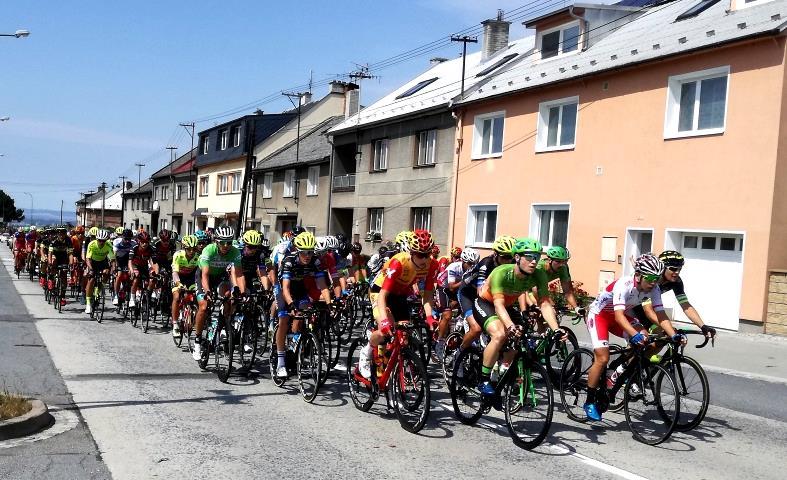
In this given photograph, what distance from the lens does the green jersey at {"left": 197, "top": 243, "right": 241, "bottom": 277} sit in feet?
32.1

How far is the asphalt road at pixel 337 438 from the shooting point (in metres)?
5.61

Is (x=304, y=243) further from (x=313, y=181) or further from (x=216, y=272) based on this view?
(x=313, y=181)

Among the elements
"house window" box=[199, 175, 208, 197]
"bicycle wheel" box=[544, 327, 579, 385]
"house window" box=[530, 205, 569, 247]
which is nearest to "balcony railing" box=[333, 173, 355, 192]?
"house window" box=[530, 205, 569, 247]

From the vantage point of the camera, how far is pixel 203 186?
57688 mm

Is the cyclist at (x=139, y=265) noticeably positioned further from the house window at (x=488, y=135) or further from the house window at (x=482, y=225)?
the house window at (x=488, y=135)

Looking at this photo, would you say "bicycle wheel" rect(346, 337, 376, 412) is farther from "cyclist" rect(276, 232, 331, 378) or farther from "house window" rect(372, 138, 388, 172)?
"house window" rect(372, 138, 388, 172)

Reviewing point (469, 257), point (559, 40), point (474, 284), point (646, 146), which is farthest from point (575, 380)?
point (559, 40)

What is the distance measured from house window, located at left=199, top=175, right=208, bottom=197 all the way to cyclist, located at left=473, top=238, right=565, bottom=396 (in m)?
52.1

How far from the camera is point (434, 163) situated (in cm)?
2659

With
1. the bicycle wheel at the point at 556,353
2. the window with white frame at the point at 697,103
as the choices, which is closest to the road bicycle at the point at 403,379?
the bicycle wheel at the point at 556,353

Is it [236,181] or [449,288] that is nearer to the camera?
[449,288]

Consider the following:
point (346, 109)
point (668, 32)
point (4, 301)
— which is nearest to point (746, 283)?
point (668, 32)

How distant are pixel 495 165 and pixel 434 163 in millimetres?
3825

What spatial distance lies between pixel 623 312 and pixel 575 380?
1.20 m
